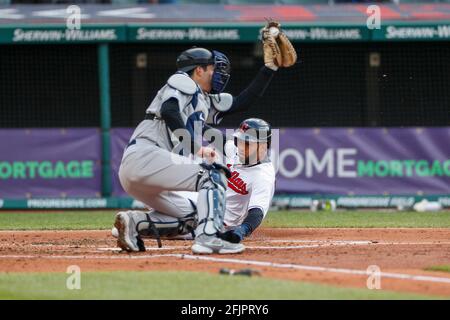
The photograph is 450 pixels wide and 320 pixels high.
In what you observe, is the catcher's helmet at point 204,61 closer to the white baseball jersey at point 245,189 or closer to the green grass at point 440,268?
the white baseball jersey at point 245,189

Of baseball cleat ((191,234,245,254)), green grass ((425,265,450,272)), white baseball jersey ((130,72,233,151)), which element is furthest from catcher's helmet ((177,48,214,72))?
green grass ((425,265,450,272))

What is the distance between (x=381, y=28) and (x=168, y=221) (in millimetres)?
6826

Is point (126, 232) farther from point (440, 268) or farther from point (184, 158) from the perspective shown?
point (440, 268)

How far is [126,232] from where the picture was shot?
720 cm

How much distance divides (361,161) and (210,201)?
22.7ft

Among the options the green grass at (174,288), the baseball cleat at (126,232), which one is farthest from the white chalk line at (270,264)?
the green grass at (174,288)

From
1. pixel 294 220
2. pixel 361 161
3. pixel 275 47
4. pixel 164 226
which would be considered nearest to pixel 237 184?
pixel 164 226

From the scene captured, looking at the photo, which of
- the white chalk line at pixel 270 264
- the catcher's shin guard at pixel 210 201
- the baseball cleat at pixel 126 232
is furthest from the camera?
the baseball cleat at pixel 126 232

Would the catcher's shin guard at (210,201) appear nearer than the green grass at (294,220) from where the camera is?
Yes

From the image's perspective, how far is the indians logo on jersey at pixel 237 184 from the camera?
330 inches

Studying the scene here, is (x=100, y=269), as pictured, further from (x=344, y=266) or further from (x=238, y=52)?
(x=238, y=52)

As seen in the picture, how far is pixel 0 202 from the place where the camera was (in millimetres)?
13281

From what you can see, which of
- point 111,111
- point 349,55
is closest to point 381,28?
point 349,55

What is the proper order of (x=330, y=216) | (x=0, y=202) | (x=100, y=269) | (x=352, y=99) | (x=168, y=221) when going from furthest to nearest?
(x=352, y=99), (x=0, y=202), (x=330, y=216), (x=168, y=221), (x=100, y=269)
